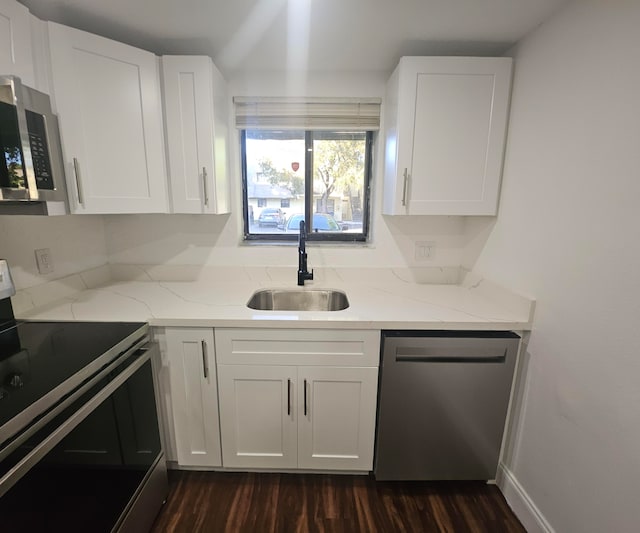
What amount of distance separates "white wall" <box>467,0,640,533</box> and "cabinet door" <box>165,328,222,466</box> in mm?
1484

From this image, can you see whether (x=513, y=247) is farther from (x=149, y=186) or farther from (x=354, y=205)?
(x=149, y=186)

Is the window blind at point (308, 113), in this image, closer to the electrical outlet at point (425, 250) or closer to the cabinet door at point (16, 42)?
the electrical outlet at point (425, 250)

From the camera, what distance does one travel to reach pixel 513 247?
1.48 m

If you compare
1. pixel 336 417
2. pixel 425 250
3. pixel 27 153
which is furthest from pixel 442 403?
pixel 27 153

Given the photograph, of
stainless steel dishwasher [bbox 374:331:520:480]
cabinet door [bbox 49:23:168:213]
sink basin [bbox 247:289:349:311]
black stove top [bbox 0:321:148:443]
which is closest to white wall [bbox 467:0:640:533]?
stainless steel dishwasher [bbox 374:331:520:480]

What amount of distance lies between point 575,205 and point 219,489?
81.0 inches

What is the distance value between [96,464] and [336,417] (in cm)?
96

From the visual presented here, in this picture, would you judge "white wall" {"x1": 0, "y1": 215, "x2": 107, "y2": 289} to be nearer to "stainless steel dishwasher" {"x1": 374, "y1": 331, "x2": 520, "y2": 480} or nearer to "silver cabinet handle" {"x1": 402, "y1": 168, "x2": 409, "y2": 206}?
"stainless steel dishwasher" {"x1": 374, "y1": 331, "x2": 520, "y2": 480}

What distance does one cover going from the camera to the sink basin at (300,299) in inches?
73.2

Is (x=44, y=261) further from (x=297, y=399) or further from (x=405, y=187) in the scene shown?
(x=405, y=187)

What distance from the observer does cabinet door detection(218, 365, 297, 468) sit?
1413 millimetres

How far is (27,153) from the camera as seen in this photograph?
1005 mm

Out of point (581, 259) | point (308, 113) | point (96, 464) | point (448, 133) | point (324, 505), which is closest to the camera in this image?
point (96, 464)

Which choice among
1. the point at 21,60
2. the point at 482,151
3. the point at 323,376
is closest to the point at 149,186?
the point at 21,60
